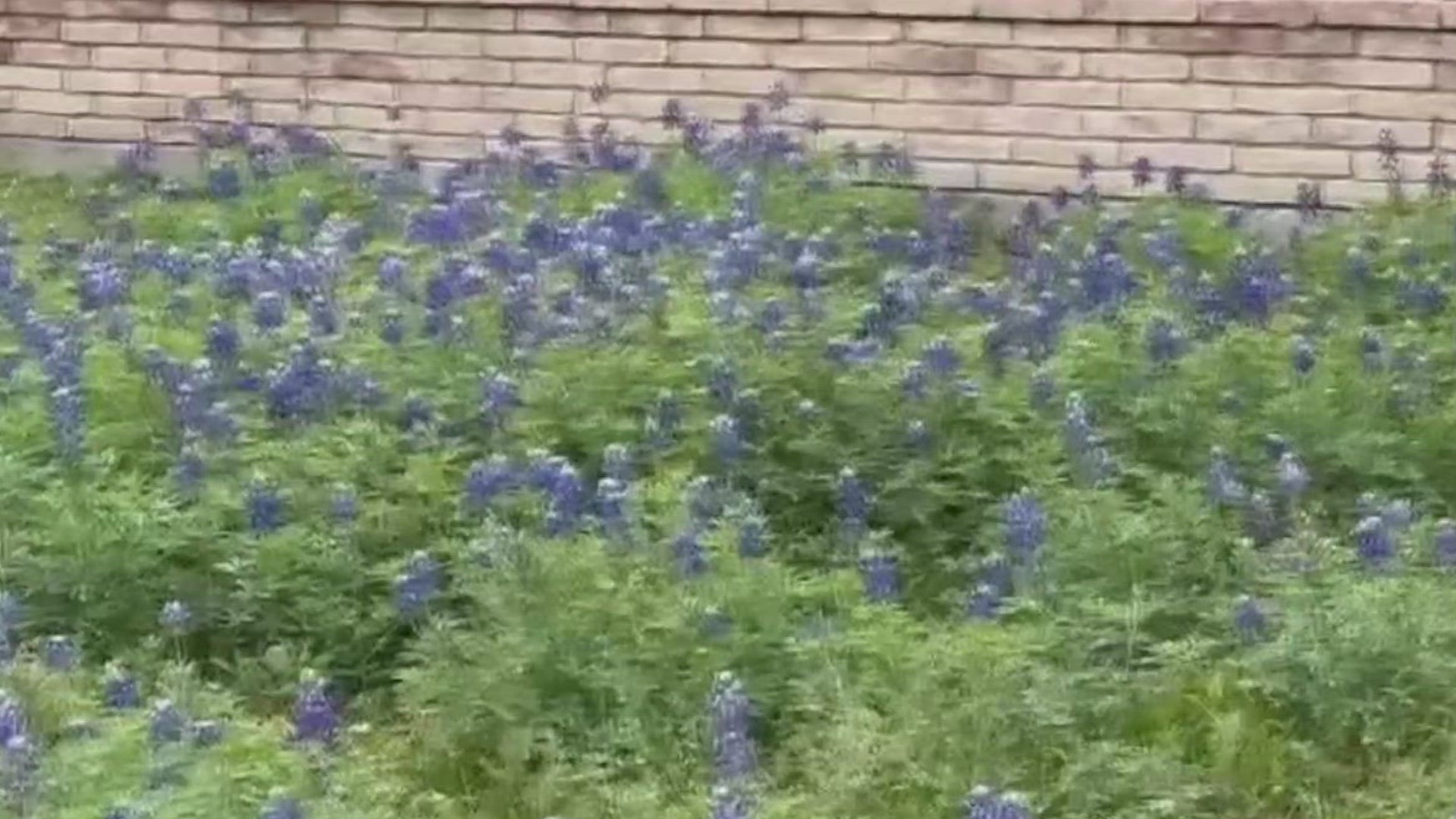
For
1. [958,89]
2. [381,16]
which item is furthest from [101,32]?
[958,89]

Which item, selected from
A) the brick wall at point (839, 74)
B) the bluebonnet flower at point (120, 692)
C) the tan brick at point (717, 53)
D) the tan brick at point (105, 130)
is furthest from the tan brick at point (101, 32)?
the bluebonnet flower at point (120, 692)

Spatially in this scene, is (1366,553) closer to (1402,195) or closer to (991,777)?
(991,777)

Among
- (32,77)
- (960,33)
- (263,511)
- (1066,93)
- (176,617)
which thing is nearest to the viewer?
(176,617)

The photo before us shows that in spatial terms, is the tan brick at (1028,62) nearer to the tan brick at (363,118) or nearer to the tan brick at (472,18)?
the tan brick at (472,18)

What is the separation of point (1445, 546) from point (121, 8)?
21.7ft

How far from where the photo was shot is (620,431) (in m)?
5.30

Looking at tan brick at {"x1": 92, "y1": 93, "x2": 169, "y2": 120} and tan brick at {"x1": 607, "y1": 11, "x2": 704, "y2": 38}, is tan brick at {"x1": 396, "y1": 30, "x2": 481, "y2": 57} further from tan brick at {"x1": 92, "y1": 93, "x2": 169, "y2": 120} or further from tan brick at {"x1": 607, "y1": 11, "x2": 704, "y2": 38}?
tan brick at {"x1": 92, "y1": 93, "x2": 169, "y2": 120}

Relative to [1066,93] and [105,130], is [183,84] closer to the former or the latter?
[105,130]

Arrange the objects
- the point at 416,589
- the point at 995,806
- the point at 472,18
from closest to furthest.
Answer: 1. the point at 995,806
2. the point at 416,589
3. the point at 472,18

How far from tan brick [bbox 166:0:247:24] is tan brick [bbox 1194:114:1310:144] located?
349 centimetres

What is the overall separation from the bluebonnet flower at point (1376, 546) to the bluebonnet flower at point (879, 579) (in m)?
0.79

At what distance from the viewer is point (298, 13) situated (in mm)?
9695

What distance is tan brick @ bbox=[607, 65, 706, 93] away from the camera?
919 cm

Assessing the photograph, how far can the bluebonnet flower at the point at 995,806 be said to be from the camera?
3.54 meters
